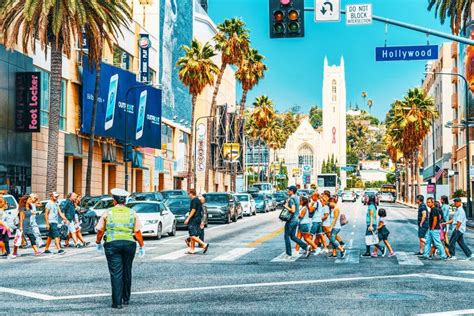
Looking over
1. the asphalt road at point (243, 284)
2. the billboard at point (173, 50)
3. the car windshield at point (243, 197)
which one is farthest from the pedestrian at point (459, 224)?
the billboard at point (173, 50)

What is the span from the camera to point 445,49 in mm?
86688

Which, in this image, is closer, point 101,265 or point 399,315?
point 399,315

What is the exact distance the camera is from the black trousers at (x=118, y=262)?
10844 millimetres

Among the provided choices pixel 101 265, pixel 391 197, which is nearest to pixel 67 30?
pixel 101 265

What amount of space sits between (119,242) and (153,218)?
53.3 feet

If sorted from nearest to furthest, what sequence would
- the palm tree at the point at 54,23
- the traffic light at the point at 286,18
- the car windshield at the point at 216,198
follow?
1. the traffic light at the point at 286,18
2. the palm tree at the point at 54,23
3. the car windshield at the point at 216,198

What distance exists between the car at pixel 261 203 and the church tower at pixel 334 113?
12133 centimetres

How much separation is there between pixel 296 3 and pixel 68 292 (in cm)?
870

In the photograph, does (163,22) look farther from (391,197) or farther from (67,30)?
(391,197)

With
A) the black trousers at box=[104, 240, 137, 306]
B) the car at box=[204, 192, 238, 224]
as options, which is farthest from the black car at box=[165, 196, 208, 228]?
the black trousers at box=[104, 240, 137, 306]

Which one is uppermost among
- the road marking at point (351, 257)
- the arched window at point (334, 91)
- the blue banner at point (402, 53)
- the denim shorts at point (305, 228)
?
the arched window at point (334, 91)

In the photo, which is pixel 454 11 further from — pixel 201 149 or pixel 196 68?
pixel 201 149

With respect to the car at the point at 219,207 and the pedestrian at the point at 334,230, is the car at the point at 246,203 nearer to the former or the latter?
the car at the point at 219,207

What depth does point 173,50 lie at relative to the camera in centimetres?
7481
